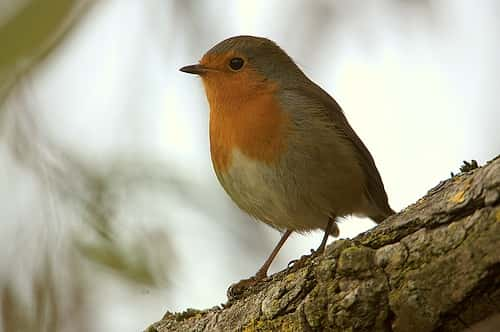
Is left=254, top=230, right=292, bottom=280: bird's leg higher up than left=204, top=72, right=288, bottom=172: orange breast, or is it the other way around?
left=204, top=72, right=288, bottom=172: orange breast

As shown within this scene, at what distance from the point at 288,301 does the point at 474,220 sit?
0.84 meters

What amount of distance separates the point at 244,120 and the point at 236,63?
23.5 inches

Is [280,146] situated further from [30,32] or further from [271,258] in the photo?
[30,32]

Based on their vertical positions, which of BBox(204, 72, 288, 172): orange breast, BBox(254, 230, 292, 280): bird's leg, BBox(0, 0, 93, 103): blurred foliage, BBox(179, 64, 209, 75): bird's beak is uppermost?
BBox(179, 64, 209, 75): bird's beak

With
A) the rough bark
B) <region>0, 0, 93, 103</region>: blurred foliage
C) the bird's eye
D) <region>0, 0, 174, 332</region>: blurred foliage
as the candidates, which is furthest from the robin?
<region>0, 0, 93, 103</region>: blurred foliage

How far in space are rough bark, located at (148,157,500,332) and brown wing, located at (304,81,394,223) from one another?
6.06ft

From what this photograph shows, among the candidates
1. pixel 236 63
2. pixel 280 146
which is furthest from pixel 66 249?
pixel 236 63

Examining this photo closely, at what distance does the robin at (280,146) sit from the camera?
3.77m

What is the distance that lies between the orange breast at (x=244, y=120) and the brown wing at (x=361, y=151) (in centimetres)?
33

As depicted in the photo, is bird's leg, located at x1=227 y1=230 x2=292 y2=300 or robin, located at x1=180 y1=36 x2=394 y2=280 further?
robin, located at x1=180 y1=36 x2=394 y2=280

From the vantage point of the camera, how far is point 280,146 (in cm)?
376

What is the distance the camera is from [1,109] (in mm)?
2238

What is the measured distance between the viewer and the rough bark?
5.85 ft

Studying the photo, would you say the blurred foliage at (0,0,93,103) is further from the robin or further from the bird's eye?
the bird's eye
